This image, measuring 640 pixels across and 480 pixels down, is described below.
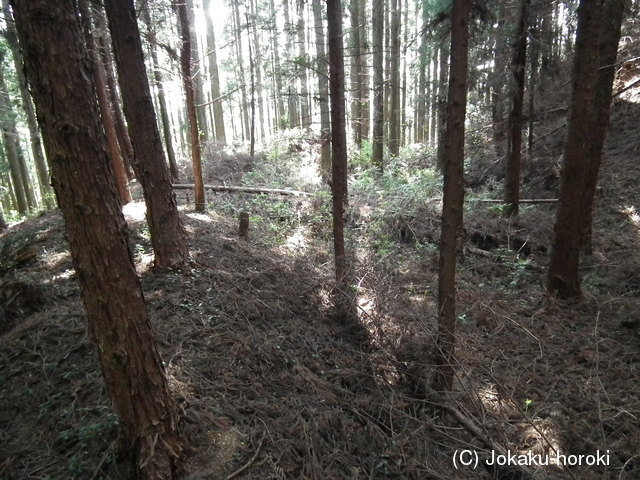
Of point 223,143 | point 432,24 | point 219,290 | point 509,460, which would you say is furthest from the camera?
point 223,143

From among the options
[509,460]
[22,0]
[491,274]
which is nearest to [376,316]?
[509,460]

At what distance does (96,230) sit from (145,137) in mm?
3720

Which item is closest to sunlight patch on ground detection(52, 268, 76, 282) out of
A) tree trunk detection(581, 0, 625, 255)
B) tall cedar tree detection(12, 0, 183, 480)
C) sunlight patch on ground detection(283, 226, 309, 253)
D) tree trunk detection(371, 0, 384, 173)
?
tall cedar tree detection(12, 0, 183, 480)

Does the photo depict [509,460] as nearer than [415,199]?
Result: Yes

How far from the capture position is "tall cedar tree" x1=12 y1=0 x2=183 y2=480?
2.16 m

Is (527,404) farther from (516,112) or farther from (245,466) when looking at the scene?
(516,112)

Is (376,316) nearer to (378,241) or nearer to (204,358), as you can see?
(204,358)

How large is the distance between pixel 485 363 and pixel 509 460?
1.88 meters

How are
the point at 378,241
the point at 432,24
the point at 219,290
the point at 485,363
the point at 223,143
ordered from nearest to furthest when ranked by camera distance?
the point at 485,363 → the point at 219,290 → the point at 432,24 → the point at 378,241 → the point at 223,143

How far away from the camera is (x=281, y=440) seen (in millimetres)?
3309

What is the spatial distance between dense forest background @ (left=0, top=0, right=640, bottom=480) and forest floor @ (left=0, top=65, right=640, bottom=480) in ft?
0.09

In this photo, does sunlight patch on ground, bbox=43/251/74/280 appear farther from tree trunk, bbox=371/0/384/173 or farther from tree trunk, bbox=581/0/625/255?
tree trunk, bbox=371/0/384/173

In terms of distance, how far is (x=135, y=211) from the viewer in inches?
367

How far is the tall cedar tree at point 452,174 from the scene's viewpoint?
11.6 ft
